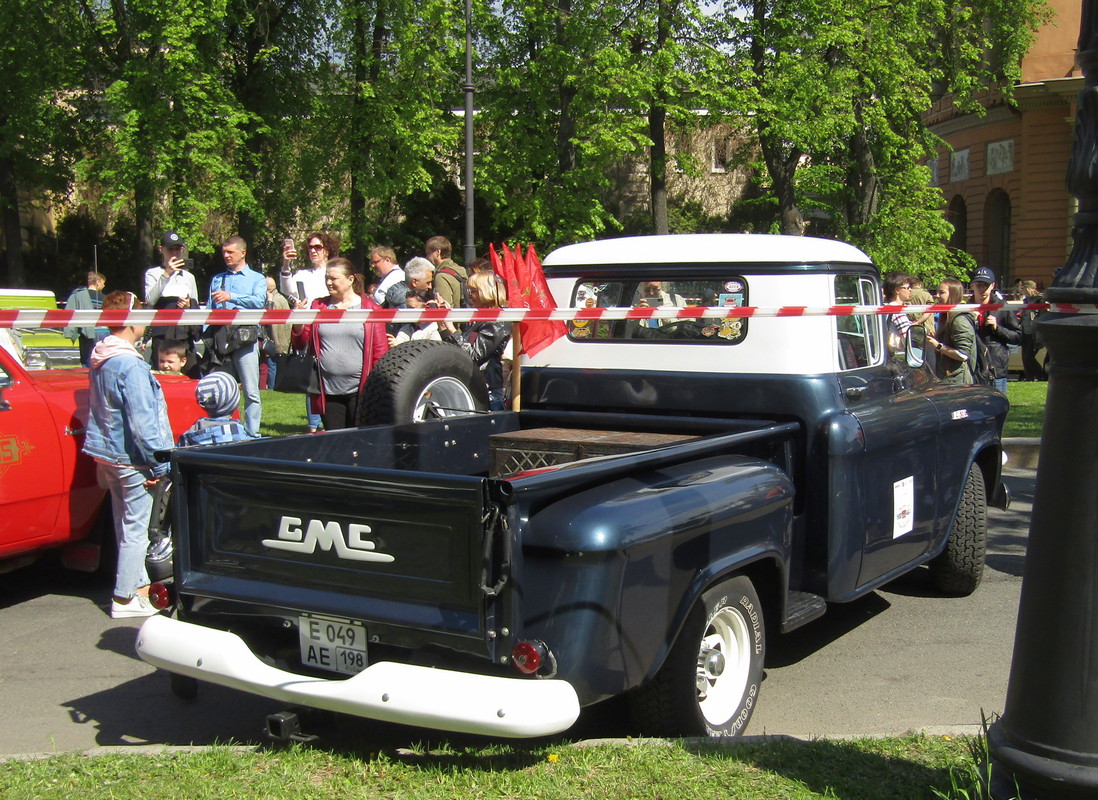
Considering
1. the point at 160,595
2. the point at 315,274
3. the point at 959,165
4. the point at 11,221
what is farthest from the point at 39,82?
the point at 959,165

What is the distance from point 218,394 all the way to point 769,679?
2959 millimetres

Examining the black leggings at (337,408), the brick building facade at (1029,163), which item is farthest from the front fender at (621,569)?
the brick building facade at (1029,163)

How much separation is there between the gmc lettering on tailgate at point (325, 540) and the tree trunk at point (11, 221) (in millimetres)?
28559

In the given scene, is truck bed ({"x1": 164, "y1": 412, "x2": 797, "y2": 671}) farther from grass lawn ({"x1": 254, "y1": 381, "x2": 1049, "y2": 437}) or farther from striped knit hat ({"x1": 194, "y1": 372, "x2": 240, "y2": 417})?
grass lawn ({"x1": 254, "y1": 381, "x2": 1049, "y2": 437})

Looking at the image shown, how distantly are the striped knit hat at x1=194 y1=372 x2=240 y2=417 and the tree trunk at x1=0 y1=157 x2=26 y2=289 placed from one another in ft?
87.8

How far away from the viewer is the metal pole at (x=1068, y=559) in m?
2.83

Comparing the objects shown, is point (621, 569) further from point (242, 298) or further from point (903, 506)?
point (242, 298)

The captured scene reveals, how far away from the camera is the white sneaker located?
19.3 feet

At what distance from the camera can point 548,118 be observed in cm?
2417

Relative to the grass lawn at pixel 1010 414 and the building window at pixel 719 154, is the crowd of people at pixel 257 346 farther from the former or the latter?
the building window at pixel 719 154

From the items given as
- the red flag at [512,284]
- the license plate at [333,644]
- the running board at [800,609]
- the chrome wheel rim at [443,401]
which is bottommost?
the running board at [800,609]

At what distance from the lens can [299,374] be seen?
24.1 feet

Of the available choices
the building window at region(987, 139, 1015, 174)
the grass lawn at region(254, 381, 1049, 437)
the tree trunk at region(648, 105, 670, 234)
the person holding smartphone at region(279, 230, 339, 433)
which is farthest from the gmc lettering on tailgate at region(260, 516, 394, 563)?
the building window at region(987, 139, 1015, 174)

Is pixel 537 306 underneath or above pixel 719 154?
underneath
